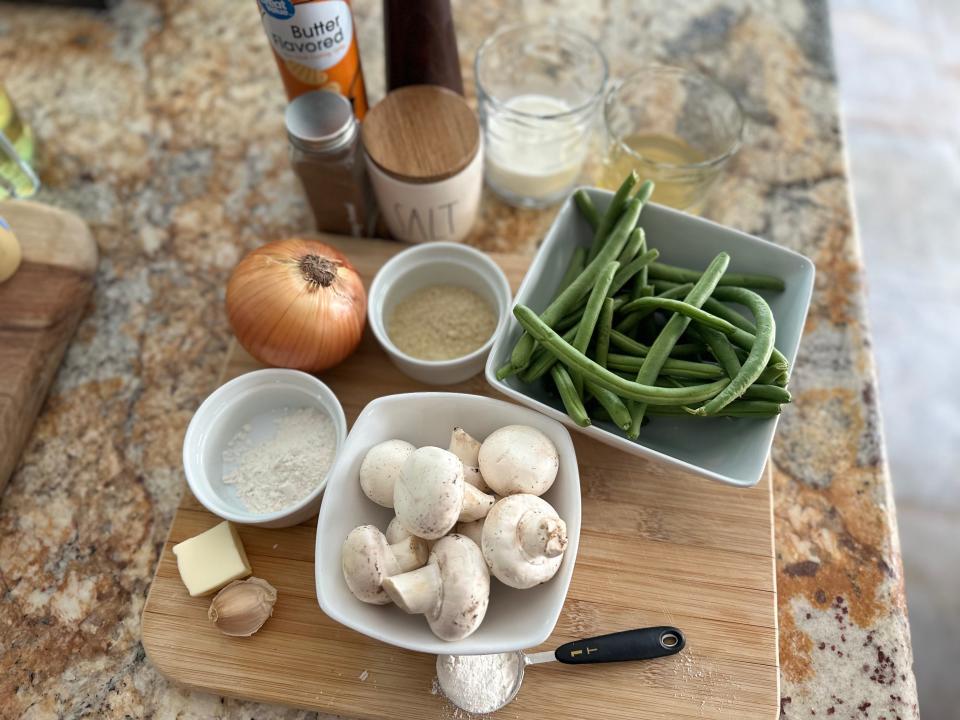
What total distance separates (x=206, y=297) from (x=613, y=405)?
78 cm

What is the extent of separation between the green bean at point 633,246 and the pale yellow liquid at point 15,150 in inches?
44.5

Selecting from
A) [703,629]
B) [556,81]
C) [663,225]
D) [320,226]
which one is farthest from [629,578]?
[556,81]

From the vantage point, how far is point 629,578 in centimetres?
102

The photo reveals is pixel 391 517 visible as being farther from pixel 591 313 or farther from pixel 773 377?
pixel 773 377

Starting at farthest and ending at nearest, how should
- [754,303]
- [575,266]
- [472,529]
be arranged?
1. [575,266]
2. [754,303]
3. [472,529]

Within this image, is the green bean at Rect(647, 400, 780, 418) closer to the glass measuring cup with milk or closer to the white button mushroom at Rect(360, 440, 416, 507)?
the white button mushroom at Rect(360, 440, 416, 507)

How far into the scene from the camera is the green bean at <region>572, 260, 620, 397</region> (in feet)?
3.37

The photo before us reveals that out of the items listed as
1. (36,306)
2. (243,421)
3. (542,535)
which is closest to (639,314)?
A: (542,535)

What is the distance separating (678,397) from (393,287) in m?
0.50

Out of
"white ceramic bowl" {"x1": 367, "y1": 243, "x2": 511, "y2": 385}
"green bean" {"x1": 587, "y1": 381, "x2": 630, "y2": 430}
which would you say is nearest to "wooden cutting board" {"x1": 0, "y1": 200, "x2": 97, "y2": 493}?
"white ceramic bowl" {"x1": 367, "y1": 243, "x2": 511, "y2": 385}

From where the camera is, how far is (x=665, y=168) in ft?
3.92

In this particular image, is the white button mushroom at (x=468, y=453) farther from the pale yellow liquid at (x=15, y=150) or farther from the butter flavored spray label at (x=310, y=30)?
the pale yellow liquid at (x=15, y=150)

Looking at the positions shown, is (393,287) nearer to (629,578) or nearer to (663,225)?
(663,225)

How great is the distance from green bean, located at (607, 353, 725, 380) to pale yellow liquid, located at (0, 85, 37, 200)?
1163mm
